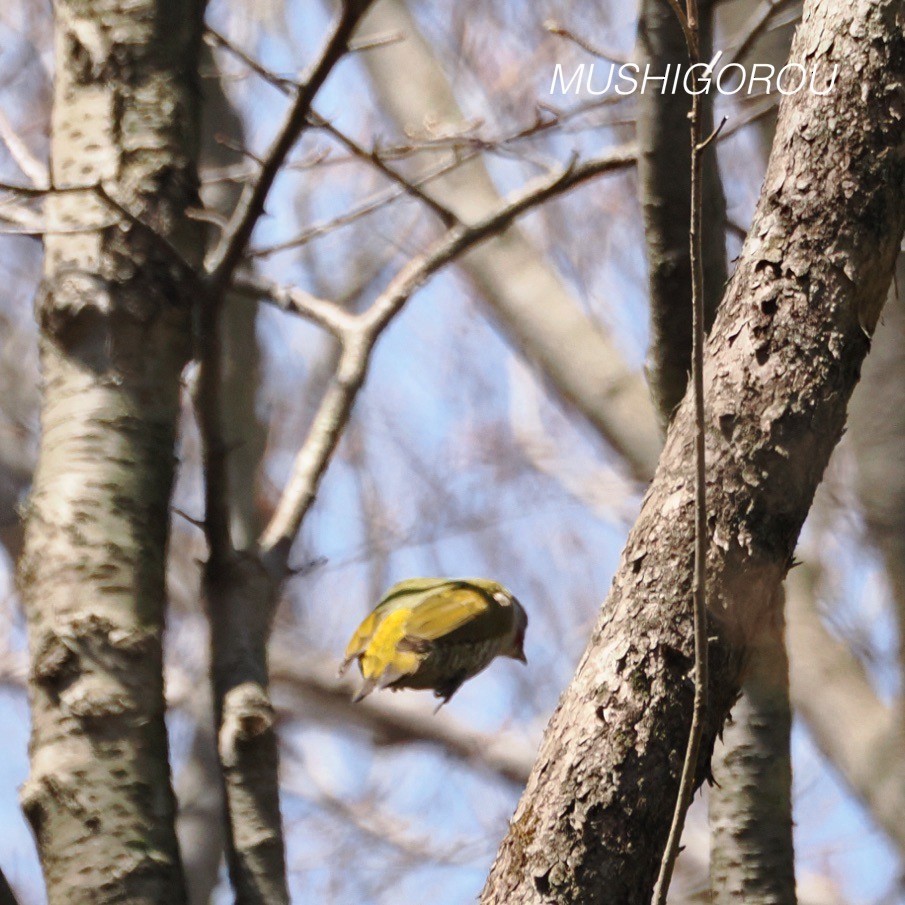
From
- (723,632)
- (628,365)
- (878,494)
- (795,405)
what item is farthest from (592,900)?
(628,365)

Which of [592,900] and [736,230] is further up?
[736,230]

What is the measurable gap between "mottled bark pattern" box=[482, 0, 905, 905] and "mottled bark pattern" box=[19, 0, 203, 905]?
37.4 inches

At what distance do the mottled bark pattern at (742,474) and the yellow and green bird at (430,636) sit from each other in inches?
61.8

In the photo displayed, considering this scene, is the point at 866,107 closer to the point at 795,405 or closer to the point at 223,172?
the point at 795,405

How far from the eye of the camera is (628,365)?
4.52 metres

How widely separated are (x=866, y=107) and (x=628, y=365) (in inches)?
105

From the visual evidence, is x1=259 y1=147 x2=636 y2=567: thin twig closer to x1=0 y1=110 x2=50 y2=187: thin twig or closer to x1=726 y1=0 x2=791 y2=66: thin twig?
x1=726 y1=0 x2=791 y2=66: thin twig

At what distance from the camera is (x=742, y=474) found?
67.9 inches

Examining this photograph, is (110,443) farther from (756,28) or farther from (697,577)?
(756,28)

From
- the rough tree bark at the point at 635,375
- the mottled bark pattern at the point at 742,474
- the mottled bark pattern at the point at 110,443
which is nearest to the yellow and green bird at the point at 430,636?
the rough tree bark at the point at 635,375

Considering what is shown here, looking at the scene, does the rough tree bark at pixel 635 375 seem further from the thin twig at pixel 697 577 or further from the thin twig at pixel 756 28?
the thin twig at pixel 697 577

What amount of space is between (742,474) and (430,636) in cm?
170

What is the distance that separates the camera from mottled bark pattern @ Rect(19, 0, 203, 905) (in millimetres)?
2311

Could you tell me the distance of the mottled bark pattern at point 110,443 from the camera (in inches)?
91.0
